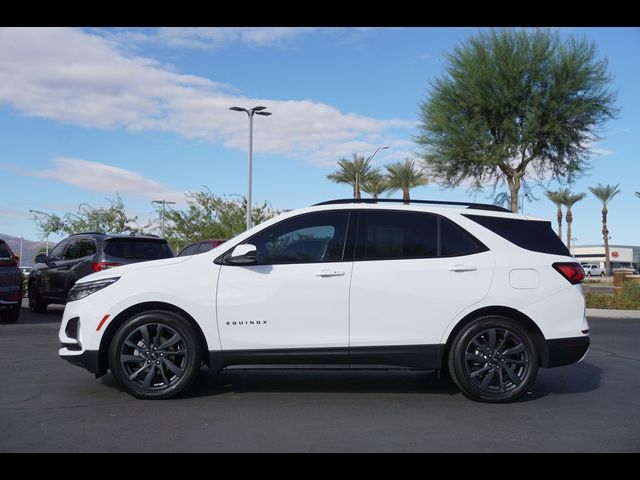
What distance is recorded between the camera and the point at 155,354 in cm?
642

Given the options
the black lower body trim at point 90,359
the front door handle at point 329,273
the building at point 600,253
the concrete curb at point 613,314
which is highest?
the building at point 600,253

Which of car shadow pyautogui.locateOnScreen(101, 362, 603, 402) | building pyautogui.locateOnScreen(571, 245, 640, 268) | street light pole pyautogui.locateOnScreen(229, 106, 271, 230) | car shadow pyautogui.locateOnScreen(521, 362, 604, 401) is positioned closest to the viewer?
car shadow pyautogui.locateOnScreen(101, 362, 603, 402)

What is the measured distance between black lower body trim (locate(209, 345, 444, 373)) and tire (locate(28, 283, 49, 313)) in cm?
1127

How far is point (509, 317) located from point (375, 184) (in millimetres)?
35968

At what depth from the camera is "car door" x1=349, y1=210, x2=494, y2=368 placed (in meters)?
6.39

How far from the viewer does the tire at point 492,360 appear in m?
6.43

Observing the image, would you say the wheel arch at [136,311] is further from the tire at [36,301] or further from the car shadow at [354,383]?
the tire at [36,301]

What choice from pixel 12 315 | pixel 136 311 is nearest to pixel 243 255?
pixel 136 311

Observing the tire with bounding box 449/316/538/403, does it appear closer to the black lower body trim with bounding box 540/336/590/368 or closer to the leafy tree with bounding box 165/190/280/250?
the black lower body trim with bounding box 540/336/590/368

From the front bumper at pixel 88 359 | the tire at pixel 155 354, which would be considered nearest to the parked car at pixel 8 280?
the front bumper at pixel 88 359

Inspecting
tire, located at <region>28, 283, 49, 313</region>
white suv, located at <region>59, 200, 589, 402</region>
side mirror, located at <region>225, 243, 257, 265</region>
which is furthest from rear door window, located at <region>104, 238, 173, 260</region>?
side mirror, located at <region>225, 243, 257, 265</region>

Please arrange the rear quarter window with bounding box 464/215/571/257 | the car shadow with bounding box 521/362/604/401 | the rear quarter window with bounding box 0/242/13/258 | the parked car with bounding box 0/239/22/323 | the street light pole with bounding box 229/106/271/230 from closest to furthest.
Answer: the rear quarter window with bounding box 464/215/571/257, the car shadow with bounding box 521/362/604/401, the parked car with bounding box 0/239/22/323, the rear quarter window with bounding box 0/242/13/258, the street light pole with bounding box 229/106/271/230
